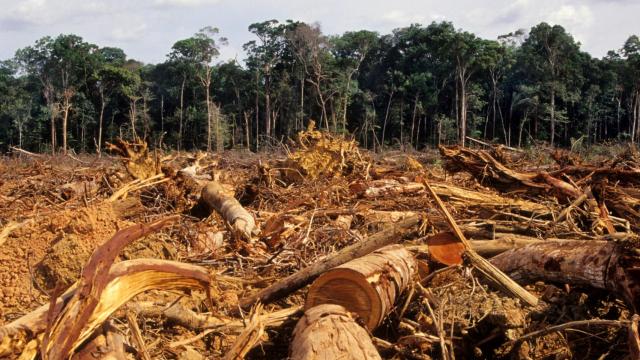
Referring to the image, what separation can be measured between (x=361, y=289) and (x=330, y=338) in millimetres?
549

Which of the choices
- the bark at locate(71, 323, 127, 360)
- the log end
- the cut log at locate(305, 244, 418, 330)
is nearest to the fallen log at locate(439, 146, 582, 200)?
the cut log at locate(305, 244, 418, 330)

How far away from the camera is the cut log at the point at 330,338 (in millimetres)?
2523

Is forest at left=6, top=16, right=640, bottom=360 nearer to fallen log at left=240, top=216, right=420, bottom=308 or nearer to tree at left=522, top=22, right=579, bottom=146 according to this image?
fallen log at left=240, top=216, right=420, bottom=308

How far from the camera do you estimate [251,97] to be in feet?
154

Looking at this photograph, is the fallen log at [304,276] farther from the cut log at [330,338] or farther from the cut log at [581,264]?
the cut log at [581,264]

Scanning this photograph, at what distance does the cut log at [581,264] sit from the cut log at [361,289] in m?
0.81

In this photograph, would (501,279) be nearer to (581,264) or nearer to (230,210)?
(581,264)

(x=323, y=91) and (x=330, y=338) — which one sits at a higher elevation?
(x=323, y=91)

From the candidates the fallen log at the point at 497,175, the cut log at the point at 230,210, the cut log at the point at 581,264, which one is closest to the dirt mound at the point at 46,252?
the cut log at the point at 230,210

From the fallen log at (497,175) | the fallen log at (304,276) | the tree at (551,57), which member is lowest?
the fallen log at (304,276)

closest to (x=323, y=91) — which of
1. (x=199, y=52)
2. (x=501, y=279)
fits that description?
(x=199, y=52)

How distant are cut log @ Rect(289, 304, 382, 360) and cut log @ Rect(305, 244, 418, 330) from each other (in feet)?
0.59

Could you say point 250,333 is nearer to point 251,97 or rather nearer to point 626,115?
point 251,97

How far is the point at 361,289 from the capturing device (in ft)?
10.3
